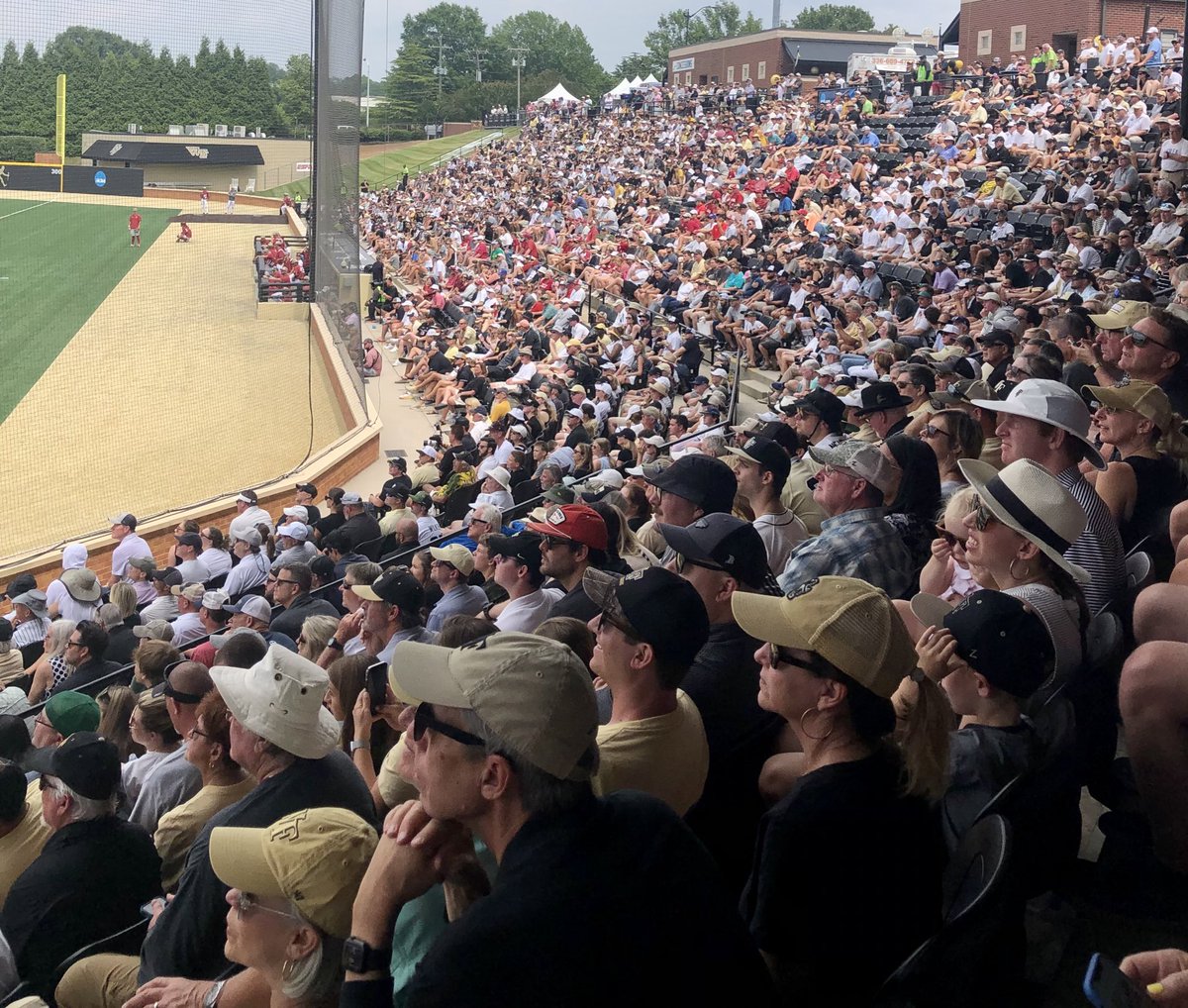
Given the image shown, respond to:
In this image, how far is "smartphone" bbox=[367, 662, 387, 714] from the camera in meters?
4.00

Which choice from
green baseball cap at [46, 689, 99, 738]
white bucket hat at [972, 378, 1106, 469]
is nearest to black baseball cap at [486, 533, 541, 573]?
green baseball cap at [46, 689, 99, 738]

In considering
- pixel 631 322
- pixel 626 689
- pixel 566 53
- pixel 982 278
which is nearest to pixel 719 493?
pixel 626 689

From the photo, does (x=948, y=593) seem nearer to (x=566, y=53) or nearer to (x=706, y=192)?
(x=706, y=192)

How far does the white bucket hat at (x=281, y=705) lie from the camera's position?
323 cm

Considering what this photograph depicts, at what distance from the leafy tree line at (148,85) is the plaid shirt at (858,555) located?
16359mm

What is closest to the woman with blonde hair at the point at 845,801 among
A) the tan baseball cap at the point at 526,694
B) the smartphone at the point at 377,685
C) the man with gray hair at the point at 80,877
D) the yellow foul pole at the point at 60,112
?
the tan baseball cap at the point at 526,694

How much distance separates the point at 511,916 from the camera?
193 centimetres

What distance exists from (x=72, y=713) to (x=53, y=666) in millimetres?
3593

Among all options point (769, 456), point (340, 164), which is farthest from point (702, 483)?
point (340, 164)

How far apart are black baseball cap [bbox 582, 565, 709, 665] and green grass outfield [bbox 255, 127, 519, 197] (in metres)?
61.0

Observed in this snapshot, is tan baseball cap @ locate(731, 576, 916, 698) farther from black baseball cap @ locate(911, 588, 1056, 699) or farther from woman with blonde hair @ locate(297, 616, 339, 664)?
woman with blonde hair @ locate(297, 616, 339, 664)

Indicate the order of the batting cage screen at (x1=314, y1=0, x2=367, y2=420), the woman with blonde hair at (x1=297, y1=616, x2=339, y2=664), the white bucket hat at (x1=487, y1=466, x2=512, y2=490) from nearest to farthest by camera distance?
the woman with blonde hair at (x1=297, y1=616, x2=339, y2=664), the white bucket hat at (x1=487, y1=466, x2=512, y2=490), the batting cage screen at (x1=314, y1=0, x2=367, y2=420)

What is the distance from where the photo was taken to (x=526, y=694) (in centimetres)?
216

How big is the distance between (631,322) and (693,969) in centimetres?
1892
